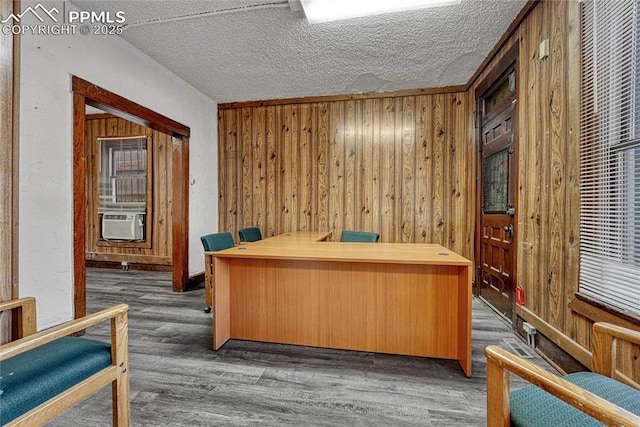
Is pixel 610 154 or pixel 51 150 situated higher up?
pixel 51 150

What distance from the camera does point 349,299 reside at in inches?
85.0

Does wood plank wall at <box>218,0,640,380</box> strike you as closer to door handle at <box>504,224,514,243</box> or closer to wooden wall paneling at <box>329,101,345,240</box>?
wooden wall paneling at <box>329,101,345,240</box>

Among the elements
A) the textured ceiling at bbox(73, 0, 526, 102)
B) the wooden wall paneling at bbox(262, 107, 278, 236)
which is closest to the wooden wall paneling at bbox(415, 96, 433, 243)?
the textured ceiling at bbox(73, 0, 526, 102)

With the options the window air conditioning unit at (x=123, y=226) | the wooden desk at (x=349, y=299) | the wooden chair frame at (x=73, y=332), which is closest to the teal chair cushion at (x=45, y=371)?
the wooden chair frame at (x=73, y=332)

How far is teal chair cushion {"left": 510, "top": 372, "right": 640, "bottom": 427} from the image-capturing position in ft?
2.75

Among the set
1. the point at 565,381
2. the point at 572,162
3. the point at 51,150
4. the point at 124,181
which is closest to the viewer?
the point at 565,381

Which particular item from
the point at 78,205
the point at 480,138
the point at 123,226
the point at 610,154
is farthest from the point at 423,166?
the point at 123,226

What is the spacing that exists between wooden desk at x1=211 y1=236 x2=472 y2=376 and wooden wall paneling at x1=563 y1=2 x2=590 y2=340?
66cm

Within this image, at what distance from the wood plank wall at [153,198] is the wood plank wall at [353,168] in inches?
40.9

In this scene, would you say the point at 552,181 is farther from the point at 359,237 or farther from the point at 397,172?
the point at 397,172

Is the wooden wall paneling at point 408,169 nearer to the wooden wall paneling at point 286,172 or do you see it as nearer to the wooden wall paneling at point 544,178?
the wooden wall paneling at point 286,172

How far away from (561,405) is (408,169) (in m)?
3.48

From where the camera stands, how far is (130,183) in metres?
5.05

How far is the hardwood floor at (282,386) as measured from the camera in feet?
→ 4.88
